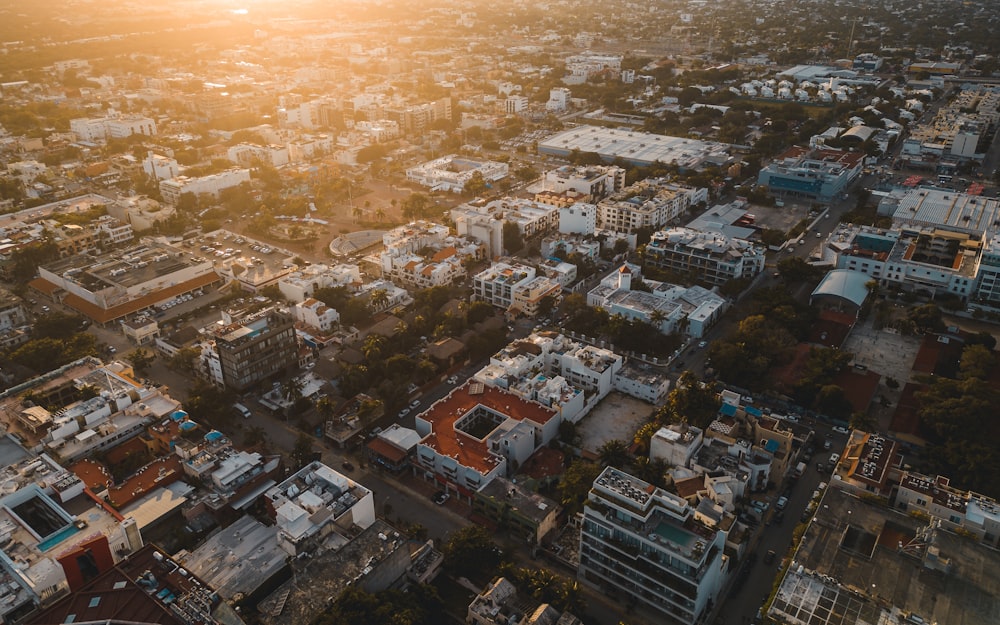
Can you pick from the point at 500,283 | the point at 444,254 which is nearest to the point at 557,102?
the point at 444,254

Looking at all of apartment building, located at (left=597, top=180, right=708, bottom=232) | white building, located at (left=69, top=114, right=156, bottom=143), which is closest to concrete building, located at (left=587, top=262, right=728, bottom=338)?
apartment building, located at (left=597, top=180, right=708, bottom=232)

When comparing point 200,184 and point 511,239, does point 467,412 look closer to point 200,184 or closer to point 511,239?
point 511,239

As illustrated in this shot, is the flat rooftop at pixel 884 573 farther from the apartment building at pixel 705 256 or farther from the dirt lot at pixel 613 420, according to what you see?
the apartment building at pixel 705 256

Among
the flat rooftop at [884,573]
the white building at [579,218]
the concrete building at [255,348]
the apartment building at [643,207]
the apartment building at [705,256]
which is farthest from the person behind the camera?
the apartment building at [643,207]

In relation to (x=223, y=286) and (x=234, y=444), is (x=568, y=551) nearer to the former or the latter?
(x=234, y=444)

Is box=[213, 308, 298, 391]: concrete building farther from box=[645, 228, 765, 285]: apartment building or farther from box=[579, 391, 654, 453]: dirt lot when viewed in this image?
box=[645, 228, 765, 285]: apartment building

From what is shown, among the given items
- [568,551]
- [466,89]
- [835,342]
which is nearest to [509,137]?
[466,89]

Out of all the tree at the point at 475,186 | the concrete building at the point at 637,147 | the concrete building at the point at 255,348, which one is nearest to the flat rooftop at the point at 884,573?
the concrete building at the point at 255,348

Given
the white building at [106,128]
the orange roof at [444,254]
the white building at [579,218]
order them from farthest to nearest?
the white building at [106,128]
the white building at [579,218]
the orange roof at [444,254]
